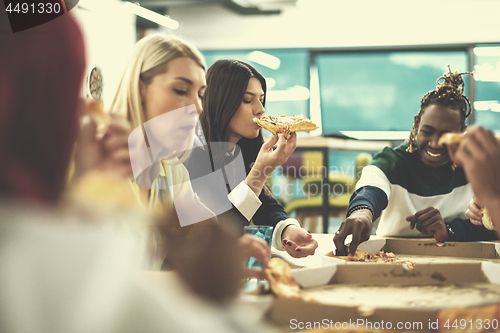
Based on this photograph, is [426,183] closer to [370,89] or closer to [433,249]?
[433,249]

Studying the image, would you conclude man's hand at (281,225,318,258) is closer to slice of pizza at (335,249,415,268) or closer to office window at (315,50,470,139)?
slice of pizza at (335,249,415,268)

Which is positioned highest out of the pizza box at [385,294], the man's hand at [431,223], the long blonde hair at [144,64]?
the long blonde hair at [144,64]

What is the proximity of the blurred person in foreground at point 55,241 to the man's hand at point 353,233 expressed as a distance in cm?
44

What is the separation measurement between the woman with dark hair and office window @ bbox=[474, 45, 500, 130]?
174 inches

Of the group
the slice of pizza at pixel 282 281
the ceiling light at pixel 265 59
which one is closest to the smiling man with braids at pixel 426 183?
the slice of pizza at pixel 282 281

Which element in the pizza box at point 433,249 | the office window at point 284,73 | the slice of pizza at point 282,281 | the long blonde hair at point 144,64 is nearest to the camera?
the slice of pizza at point 282,281

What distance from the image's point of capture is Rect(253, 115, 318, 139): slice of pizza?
90cm

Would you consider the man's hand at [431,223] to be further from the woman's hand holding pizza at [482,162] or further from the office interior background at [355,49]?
the office interior background at [355,49]

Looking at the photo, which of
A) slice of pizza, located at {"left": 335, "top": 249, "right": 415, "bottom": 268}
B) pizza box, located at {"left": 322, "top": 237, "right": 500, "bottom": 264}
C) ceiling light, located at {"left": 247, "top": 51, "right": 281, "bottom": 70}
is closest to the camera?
slice of pizza, located at {"left": 335, "top": 249, "right": 415, "bottom": 268}

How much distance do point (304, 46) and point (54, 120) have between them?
4.86m

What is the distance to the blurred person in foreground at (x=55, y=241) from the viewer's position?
35cm

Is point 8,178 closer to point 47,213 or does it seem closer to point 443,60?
point 47,213

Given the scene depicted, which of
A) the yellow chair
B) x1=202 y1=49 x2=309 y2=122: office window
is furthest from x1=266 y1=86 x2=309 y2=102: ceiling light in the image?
the yellow chair

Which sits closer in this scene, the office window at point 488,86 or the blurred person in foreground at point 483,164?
the blurred person in foreground at point 483,164
